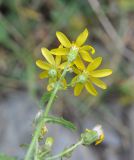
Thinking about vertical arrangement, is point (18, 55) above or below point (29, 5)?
below

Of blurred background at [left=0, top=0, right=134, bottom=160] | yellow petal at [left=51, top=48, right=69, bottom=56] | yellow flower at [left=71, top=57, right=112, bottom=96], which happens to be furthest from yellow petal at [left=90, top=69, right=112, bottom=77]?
blurred background at [left=0, top=0, right=134, bottom=160]

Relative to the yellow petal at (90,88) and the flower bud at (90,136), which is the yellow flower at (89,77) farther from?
the flower bud at (90,136)

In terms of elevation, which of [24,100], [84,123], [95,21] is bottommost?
[84,123]

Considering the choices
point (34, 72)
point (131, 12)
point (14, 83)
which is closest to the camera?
point (34, 72)

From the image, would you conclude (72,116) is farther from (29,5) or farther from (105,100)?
(29,5)

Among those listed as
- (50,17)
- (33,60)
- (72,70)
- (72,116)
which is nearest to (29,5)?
(50,17)

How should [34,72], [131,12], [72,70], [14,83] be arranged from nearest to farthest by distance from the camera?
[72,70] → [34,72] → [14,83] → [131,12]

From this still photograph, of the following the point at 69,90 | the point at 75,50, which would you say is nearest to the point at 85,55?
the point at 75,50

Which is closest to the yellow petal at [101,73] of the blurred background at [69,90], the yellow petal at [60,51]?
the yellow petal at [60,51]
